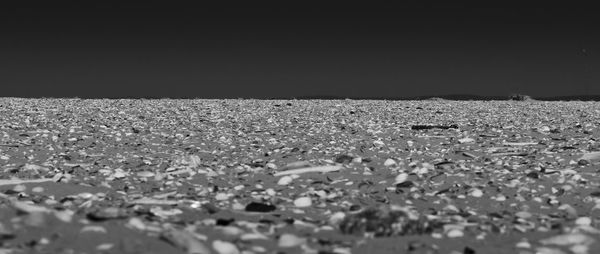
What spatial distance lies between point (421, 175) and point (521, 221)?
109 inches

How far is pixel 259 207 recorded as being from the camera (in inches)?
252

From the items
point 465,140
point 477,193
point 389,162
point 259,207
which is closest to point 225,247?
point 259,207

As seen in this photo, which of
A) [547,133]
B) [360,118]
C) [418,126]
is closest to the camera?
[547,133]

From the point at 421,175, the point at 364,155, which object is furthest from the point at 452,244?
the point at 364,155

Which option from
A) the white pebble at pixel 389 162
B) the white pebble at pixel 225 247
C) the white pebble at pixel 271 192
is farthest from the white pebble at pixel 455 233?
the white pebble at pixel 389 162

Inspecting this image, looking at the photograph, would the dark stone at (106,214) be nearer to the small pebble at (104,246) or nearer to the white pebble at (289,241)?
the small pebble at (104,246)

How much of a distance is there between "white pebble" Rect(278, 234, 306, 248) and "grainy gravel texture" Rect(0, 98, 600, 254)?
0.03 metres

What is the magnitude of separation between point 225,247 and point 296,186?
3.55m

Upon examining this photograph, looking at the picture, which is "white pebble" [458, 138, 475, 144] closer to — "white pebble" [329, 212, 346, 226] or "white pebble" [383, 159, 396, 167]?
"white pebble" [383, 159, 396, 167]

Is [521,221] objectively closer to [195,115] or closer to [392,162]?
[392,162]

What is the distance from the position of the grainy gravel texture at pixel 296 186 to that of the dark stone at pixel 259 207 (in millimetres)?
20

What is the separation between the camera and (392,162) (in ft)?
31.7

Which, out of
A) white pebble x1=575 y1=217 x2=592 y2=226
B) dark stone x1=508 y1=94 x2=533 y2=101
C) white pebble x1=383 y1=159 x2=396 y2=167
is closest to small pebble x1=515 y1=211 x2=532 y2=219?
white pebble x1=575 y1=217 x2=592 y2=226

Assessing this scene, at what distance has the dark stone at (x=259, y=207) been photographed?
6312 millimetres
